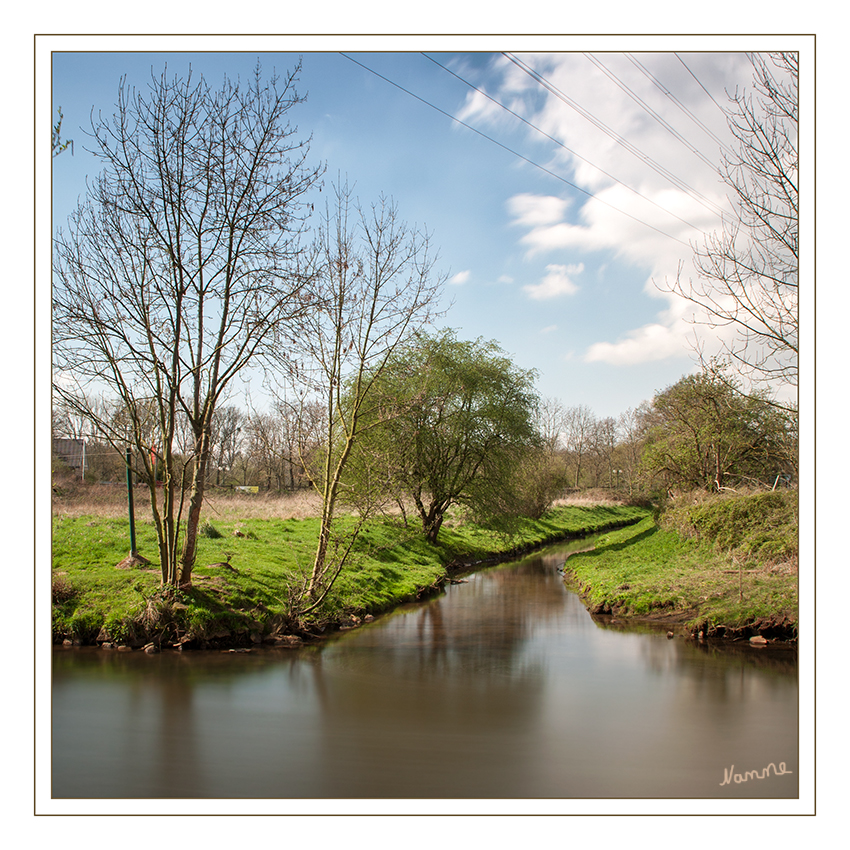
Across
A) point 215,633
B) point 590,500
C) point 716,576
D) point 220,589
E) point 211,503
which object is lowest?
point 590,500

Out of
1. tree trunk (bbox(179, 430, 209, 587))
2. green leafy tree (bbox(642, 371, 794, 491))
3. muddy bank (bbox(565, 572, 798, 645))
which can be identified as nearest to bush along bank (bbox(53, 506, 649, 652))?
tree trunk (bbox(179, 430, 209, 587))

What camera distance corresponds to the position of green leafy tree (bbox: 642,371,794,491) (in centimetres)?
968

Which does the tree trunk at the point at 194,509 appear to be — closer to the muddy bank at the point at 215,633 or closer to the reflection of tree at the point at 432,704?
the muddy bank at the point at 215,633

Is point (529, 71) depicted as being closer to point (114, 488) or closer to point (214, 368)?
point (214, 368)

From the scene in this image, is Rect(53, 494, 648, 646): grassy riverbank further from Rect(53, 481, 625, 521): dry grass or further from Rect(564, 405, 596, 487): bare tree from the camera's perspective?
Rect(564, 405, 596, 487): bare tree

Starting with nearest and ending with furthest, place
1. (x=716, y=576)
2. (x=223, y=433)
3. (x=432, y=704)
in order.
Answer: (x=432, y=704), (x=223, y=433), (x=716, y=576)

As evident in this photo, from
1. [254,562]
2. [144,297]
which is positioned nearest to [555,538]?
[254,562]

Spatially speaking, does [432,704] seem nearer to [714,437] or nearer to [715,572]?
[715,572]
